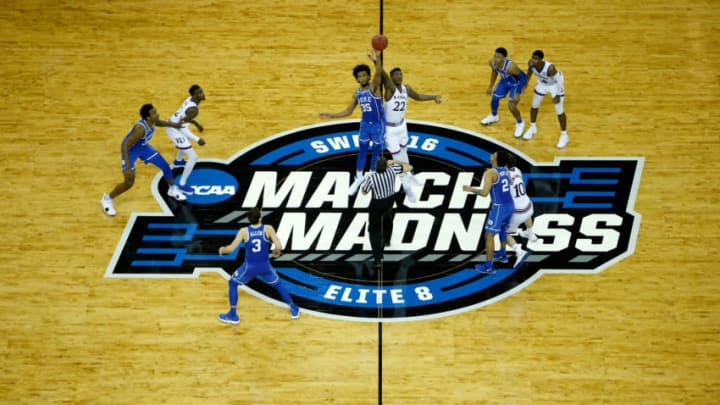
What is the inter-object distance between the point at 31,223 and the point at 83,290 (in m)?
1.60

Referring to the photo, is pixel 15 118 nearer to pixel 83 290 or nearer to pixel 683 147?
pixel 83 290

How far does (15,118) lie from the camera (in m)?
13.4

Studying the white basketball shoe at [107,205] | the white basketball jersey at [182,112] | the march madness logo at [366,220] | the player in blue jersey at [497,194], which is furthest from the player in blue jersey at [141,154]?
the player in blue jersey at [497,194]

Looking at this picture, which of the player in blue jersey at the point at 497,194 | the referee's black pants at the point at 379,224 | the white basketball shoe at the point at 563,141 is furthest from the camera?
the white basketball shoe at the point at 563,141

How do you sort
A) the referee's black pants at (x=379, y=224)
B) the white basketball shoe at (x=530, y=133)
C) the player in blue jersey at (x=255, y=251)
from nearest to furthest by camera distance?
the player in blue jersey at (x=255, y=251), the referee's black pants at (x=379, y=224), the white basketball shoe at (x=530, y=133)

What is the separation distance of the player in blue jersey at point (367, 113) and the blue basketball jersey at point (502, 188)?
1.97m

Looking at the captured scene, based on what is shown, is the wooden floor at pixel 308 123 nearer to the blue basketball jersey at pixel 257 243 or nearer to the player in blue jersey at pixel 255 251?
the player in blue jersey at pixel 255 251

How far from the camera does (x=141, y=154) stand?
1155 centimetres

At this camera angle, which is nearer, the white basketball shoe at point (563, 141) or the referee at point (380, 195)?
the referee at point (380, 195)

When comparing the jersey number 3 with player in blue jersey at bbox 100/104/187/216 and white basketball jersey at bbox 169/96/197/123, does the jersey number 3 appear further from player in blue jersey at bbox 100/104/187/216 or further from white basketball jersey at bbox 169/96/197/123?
white basketball jersey at bbox 169/96/197/123

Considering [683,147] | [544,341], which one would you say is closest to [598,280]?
[544,341]

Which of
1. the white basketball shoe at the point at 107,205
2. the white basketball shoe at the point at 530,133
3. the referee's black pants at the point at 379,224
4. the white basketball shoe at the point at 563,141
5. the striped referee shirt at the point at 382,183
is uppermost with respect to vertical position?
the white basketball shoe at the point at 530,133

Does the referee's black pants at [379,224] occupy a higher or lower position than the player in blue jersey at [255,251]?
higher

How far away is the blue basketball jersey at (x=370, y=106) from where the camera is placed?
443 inches
